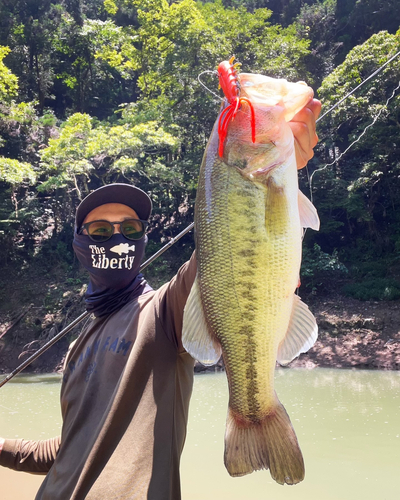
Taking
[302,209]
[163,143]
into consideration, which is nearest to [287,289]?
[302,209]

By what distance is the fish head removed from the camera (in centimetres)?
119

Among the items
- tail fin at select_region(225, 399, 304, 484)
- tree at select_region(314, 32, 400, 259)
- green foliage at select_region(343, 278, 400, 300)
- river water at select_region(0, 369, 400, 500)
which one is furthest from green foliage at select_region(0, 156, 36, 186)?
tail fin at select_region(225, 399, 304, 484)

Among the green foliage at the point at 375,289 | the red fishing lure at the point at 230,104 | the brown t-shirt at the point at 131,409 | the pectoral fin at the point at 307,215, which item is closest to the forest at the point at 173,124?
the green foliage at the point at 375,289

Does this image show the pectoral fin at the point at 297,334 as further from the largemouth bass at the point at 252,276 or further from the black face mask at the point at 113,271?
the black face mask at the point at 113,271

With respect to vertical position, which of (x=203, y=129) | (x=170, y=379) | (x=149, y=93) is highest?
(x=149, y=93)

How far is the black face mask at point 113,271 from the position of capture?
1.85 m

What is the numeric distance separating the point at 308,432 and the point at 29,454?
5275 mm

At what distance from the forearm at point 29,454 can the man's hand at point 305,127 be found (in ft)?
5.13

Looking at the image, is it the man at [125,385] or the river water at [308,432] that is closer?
the man at [125,385]

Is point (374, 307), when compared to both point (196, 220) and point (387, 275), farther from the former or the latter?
point (196, 220)

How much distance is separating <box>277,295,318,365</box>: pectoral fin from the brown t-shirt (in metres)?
0.36

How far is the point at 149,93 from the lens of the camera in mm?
20109

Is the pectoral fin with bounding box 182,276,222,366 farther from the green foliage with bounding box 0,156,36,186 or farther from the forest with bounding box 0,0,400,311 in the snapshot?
the forest with bounding box 0,0,400,311

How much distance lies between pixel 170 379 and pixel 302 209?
701 mm
